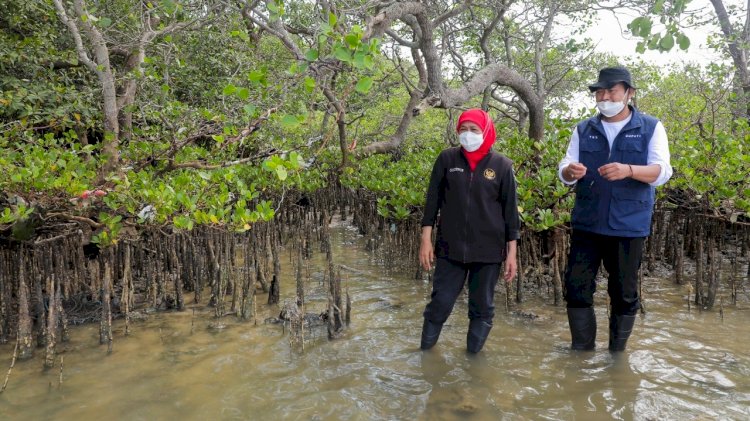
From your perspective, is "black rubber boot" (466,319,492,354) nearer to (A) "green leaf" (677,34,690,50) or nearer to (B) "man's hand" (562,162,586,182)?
(B) "man's hand" (562,162,586,182)

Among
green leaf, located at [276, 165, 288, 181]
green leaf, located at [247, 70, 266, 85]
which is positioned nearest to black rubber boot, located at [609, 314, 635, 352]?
green leaf, located at [276, 165, 288, 181]

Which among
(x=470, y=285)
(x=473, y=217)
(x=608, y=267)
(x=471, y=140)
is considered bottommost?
(x=470, y=285)

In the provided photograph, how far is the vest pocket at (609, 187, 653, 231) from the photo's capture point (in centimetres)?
256

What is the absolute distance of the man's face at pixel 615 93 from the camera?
2541mm

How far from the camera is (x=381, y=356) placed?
3.09 metres

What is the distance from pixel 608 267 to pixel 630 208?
0.38 meters

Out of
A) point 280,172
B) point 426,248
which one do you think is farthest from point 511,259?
point 280,172

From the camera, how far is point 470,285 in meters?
2.84

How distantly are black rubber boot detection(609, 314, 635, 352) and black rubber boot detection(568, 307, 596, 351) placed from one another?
98 mm

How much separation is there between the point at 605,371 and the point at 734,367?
73cm

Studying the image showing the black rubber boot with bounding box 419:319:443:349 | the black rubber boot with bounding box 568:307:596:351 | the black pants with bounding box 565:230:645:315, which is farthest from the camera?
the black rubber boot with bounding box 419:319:443:349

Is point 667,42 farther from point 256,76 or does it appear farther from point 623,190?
point 256,76

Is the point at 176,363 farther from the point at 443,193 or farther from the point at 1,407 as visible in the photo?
the point at 443,193

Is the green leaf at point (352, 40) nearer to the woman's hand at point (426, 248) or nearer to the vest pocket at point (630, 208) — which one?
the woman's hand at point (426, 248)
